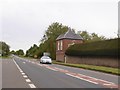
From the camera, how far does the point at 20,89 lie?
14633 mm

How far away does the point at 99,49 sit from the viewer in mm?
58250

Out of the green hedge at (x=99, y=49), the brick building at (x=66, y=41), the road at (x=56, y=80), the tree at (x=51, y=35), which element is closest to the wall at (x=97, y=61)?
the green hedge at (x=99, y=49)

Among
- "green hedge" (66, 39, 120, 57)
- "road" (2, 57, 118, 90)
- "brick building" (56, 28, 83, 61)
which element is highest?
"brick building" (56, 28, 83, 61)

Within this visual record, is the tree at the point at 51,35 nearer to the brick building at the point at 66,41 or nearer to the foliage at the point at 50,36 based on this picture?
the foliage at the point at 50,36

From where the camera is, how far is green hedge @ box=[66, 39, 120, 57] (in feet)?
169

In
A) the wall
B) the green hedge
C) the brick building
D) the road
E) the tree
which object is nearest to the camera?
the road

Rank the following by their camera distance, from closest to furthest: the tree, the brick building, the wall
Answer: the wall, the brick building, the tree

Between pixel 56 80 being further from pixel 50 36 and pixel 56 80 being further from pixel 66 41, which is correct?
pixel 50 36

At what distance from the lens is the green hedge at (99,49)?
51.6 metres

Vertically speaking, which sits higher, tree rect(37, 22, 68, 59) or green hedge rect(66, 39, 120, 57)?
tree rect(37, 22, 68, 59)

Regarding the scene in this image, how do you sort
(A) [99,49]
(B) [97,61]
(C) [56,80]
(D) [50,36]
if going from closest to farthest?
(C) [56,80]
(A) [99,49]
(B) [97,61]
(D) [50,36]

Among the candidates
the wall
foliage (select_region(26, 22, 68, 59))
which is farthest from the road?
foliage (select_region(26, 22, 68, 59))

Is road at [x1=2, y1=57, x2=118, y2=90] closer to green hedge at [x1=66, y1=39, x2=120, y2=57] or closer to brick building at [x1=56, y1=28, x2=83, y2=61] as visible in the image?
green hedge at [x1=66, y1=39, x2=120, y2=57]

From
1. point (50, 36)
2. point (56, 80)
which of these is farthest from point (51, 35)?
point (56, 80)
